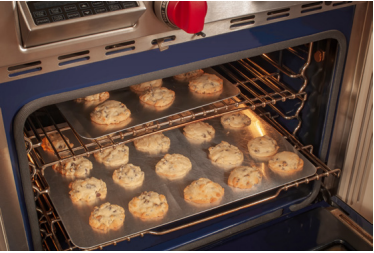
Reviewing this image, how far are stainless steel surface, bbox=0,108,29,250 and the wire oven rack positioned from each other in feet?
0.56

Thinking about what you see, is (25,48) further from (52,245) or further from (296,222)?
(296,222)

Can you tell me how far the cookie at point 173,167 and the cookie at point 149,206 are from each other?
133 millimetres

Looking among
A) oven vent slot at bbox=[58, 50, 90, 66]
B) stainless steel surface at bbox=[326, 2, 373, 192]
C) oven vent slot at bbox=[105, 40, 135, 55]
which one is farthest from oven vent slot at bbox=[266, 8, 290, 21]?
oven vent slot at bbox=[58, 50, 90, 66]

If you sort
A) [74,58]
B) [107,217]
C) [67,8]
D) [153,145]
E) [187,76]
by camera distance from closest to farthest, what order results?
[67,8], [74,58], [107,217], [153,145], [187,76]

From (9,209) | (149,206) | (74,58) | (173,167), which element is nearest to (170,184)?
(173,167)

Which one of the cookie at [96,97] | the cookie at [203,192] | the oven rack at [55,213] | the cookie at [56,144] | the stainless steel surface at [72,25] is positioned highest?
the stainless steel surface at [72,25]

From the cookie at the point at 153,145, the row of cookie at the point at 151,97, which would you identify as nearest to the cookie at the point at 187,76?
the row of cookie at the point at 151,97

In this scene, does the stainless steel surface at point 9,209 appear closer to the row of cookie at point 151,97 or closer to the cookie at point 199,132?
the row of cookie at point 151,97

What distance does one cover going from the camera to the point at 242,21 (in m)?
1.23

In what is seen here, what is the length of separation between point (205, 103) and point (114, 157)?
417mm

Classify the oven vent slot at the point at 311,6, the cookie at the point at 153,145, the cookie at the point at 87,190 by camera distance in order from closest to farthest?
1. the oven vent slot at the point at 311,6
2. the cookie at the point at 87,190
3. the cookie at the point at 153,145

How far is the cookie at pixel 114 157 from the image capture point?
1707mm

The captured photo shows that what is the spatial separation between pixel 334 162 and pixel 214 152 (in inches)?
18.6

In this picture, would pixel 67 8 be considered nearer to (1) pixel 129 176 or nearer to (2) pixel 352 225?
(1) pixel 129 176
